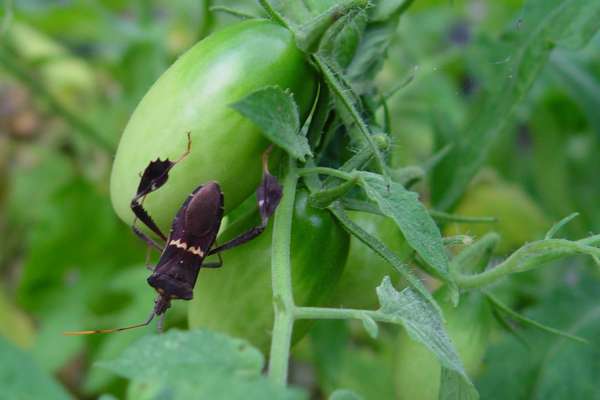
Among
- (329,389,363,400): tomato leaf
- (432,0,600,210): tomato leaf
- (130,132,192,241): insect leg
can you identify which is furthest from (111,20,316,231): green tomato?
(432,0,600,210): tomato leaf

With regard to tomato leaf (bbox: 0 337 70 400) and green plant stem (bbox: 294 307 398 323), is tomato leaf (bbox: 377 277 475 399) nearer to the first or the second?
green plant stem (bbox: 294 307 398 323)

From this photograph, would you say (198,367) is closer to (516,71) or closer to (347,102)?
(347,102)

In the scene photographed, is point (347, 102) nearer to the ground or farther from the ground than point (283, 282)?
farther from the ground

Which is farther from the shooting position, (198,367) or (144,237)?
(144,237)

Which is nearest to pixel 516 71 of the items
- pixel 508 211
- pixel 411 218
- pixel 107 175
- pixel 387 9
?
pixel 387 9

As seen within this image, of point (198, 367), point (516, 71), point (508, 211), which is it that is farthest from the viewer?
point (508, 211)

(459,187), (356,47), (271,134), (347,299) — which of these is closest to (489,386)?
(459,187)

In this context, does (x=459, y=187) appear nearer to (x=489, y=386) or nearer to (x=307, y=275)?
(x=489, y=386)
